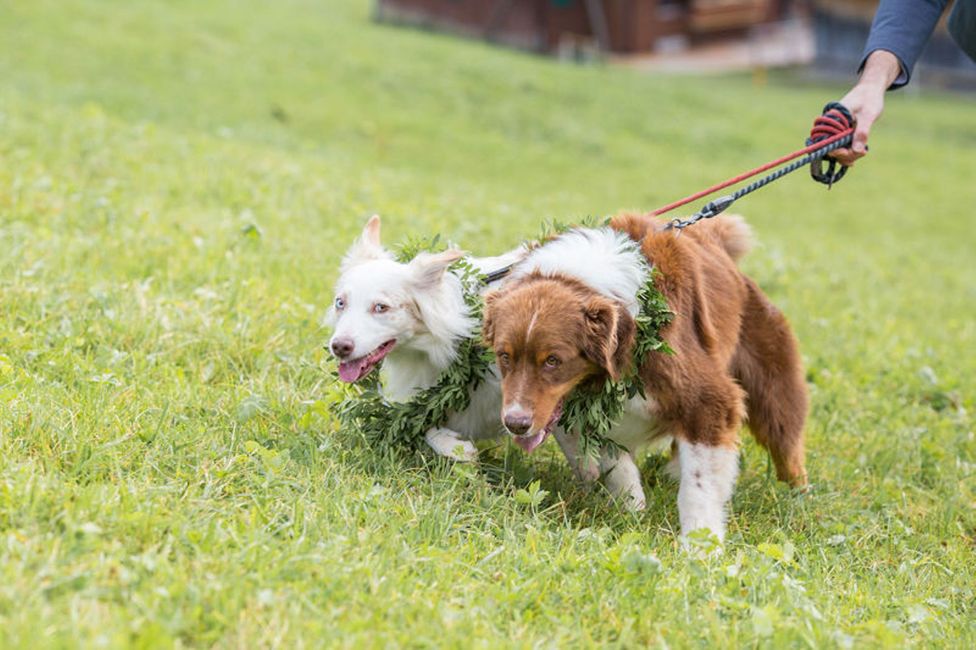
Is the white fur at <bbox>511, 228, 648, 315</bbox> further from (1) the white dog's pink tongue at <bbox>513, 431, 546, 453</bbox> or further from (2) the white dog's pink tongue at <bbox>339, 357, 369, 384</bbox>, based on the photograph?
(2) the white dog's pink tongue at <bbox>339, 357, 369, 384</bbox>

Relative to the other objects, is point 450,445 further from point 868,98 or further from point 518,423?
point 868,98

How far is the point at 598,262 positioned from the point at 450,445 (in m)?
1.00

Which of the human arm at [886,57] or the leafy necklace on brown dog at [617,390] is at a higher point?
the human arm at [886,57]

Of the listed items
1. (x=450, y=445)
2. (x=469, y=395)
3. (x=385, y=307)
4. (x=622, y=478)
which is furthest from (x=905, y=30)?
(x=450, y=445)

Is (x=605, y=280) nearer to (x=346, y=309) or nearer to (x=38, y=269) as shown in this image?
(x=346, y=309)

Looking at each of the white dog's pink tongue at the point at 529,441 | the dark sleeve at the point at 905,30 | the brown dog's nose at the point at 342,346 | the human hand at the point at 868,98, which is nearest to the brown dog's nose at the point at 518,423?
the white dog's pink tongue at the point at 529,441

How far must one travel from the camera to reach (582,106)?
73.8 ft

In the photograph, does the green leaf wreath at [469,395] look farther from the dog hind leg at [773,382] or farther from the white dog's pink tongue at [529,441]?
the dog hind leg at [773,382]

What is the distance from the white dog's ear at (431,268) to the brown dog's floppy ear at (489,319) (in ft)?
0.74

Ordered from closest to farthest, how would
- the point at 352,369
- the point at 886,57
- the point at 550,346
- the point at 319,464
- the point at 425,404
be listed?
the point at 550,346 < the point at 319,464 < the point at 352,369 < the point at 425,404 < the point at 886,57

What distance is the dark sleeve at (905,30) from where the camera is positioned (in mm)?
5012

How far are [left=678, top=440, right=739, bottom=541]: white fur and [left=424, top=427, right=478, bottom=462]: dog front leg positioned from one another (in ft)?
2.99

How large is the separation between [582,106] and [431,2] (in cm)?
1303

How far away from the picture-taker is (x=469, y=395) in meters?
4.50
